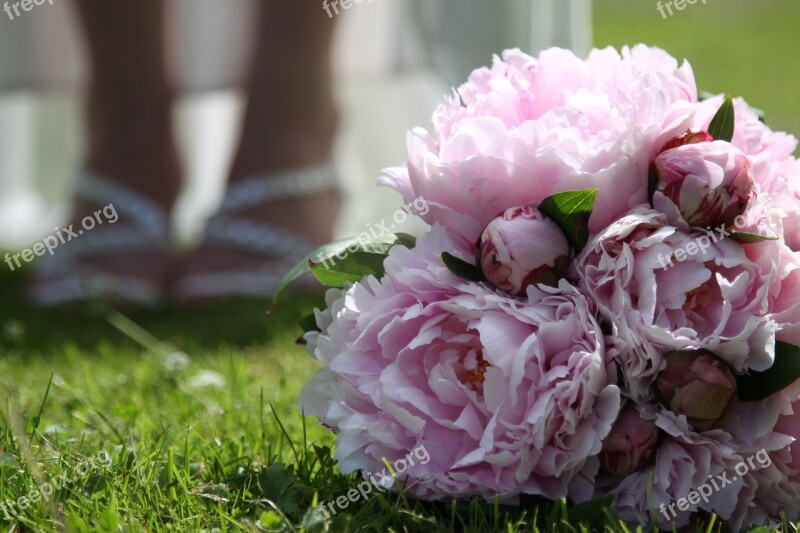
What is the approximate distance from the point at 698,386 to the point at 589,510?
0.44ft

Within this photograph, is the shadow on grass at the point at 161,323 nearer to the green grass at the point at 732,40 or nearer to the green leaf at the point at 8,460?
the green leaf at the point at 8,460

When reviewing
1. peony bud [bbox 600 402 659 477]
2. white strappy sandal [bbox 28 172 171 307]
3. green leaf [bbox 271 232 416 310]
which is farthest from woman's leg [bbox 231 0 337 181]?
peony bud [bbox 600 402 659 477]

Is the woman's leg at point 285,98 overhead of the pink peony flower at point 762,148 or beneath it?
beneath

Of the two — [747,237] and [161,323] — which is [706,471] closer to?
[747,237]

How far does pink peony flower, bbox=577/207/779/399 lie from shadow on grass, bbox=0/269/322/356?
93cm

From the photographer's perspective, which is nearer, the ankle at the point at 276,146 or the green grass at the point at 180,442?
the green grass at the point at 180,442

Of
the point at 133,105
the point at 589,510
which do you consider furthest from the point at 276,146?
the point at 589,510

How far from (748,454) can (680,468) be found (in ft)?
0.22

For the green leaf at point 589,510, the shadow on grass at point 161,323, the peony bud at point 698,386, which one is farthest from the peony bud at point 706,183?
the shadow on grass at point 161,323

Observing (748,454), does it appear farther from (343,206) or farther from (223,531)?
(343,206)

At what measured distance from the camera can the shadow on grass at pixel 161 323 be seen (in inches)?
68.6

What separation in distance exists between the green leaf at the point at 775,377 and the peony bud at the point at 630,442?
0.27ft

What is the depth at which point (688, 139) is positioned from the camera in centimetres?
86

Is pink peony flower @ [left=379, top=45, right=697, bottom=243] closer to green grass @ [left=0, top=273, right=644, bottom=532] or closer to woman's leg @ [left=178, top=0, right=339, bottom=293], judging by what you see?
green grass @ [left=0, top=273, right=644, bottom=532]
